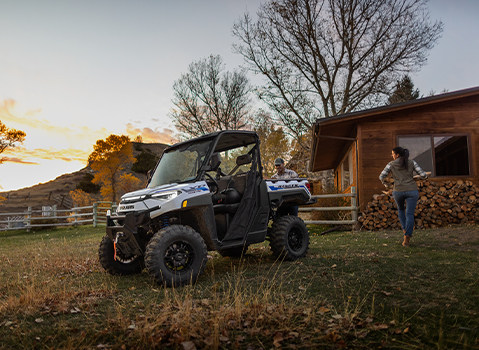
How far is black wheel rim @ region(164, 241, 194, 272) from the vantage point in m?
5.31

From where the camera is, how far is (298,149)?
37.2m

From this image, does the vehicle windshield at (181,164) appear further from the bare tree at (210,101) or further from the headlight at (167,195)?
the bare tree at (210,101)

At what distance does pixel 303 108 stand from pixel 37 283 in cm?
1993

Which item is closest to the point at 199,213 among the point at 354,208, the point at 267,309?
the point at 267,309

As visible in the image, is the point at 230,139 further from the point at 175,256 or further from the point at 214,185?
the point at 175,256

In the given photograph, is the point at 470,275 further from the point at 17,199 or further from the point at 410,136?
the point at 17,199

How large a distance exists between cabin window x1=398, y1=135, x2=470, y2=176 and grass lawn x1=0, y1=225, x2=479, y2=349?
6621 mm

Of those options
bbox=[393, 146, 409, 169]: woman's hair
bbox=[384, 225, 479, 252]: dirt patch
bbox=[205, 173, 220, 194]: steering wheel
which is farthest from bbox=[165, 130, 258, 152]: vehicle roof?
bbox=[384, 225, 479, 252]: dirt patch

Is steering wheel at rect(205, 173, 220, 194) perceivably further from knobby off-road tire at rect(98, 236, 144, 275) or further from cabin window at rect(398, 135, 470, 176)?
cabin window at rect(398, 135, 470, 176)

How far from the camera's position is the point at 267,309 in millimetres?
3855

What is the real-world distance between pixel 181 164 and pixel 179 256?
1.60m

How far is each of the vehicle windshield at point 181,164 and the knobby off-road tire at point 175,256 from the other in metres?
0.97

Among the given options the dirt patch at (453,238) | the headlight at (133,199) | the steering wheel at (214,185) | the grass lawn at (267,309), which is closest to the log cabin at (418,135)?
the dirt patch at (453,238)

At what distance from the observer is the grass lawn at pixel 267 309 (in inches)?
127
